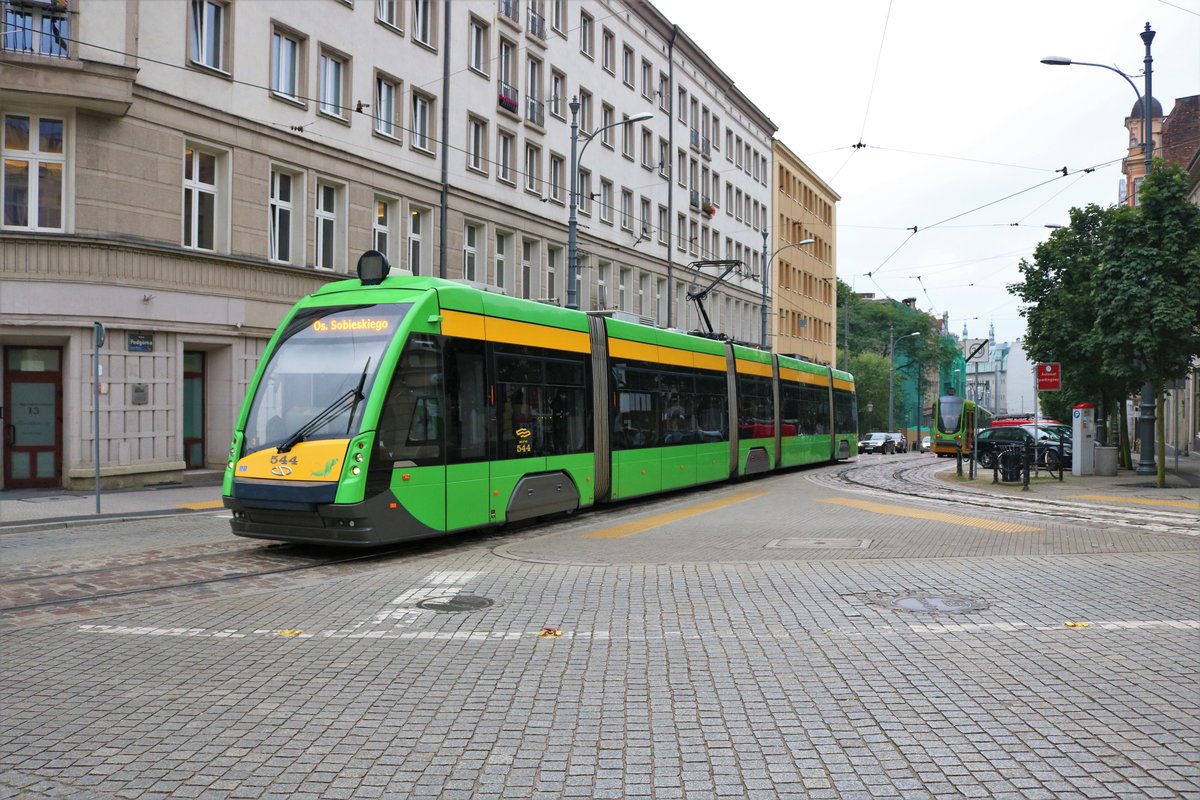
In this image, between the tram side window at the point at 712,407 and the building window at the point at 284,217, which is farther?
the building window at the point at 284,217

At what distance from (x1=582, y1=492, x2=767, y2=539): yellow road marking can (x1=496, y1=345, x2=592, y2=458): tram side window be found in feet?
4.44

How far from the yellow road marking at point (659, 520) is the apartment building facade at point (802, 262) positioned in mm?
44379

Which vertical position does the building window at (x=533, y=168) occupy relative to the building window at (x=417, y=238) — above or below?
above

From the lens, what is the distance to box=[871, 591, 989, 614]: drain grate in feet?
26.6

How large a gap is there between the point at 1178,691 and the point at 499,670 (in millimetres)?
3809

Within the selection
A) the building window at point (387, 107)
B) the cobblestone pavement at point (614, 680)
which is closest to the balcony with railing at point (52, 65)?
the building window at point (387, 107)

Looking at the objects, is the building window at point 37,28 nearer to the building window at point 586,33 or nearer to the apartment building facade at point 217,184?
the apartment building facade at point 217,184

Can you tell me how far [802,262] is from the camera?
72375mm

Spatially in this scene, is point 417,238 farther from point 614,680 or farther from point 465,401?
point 614,680

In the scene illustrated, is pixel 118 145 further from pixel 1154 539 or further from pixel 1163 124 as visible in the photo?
pixel 1163 124

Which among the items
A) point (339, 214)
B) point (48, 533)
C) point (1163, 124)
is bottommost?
point (48, 533)

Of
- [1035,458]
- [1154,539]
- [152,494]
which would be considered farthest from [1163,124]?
[152,494]

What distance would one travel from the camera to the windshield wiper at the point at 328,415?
1091cm

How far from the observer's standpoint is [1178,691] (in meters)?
5.71
